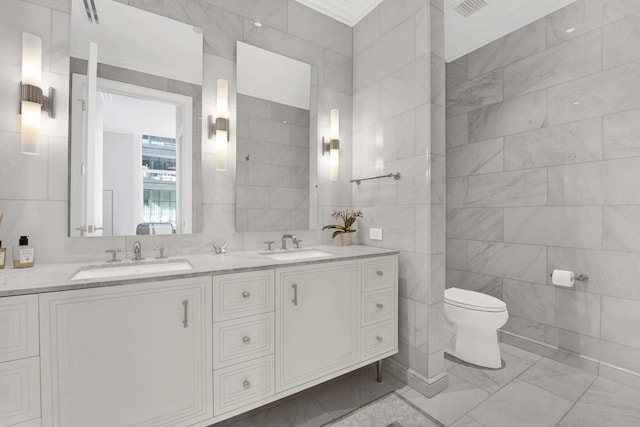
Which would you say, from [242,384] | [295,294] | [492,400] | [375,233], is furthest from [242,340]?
[492,400]

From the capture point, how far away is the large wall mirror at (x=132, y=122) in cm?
155

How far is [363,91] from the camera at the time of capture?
2443mm

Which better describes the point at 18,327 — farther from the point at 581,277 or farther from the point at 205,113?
the point at 581,277

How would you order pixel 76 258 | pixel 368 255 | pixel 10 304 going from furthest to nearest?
1. pixel 368 255
2. pixel 76 258
3. pixel 10 304

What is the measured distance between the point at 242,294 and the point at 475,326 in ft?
5.86

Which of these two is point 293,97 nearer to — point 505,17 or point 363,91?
point 363,91

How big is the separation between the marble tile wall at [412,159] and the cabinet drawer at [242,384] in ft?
3.48

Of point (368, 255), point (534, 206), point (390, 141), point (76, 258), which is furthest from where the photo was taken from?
point (534, 206)

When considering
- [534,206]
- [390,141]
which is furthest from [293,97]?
[534,206]

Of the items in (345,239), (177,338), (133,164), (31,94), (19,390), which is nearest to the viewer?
(19,390)

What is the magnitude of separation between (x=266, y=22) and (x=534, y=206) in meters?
2.63

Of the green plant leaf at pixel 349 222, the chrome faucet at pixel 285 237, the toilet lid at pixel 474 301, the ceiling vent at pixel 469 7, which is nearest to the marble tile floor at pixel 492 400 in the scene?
the toilet lid at pixel 474 301

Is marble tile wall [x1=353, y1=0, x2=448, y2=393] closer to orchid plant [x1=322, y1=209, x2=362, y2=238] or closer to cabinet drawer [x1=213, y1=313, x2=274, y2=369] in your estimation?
orchid plant [x1=322, y1=209, x2=362, y2=238]

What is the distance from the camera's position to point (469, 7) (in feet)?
8.12
